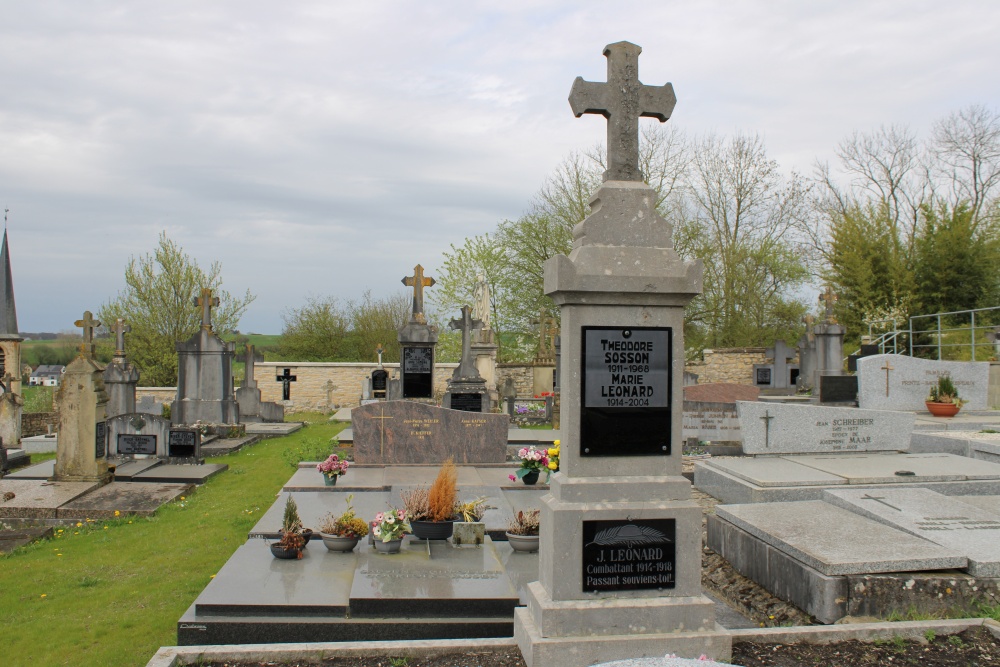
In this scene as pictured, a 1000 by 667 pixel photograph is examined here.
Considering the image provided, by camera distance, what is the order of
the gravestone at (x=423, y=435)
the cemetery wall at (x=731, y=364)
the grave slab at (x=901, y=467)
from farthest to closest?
the cemetery wall at (x=731, y=364) < the gravestone at (x=423, y=435) < the grave slab at (x=901, y=467)

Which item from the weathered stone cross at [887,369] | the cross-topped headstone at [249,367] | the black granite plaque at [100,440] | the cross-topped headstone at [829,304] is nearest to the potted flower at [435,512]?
the black granite plaque at [100,440]

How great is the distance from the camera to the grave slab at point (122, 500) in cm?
898

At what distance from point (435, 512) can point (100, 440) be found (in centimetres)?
653

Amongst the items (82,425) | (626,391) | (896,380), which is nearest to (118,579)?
(82,425)

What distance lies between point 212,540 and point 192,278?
24.9m

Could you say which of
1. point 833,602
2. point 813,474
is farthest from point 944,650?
point 813,474

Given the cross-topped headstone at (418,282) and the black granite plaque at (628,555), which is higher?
the cross-topped headstone at (418,282)

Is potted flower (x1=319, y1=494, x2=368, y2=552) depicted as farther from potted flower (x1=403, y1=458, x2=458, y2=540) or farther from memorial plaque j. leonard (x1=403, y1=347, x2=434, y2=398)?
memorial plaque j. leonard (x1=403, y1=347, x2=434, y2=398)

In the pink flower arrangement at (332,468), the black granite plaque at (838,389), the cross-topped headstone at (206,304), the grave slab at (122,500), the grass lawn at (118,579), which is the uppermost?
the cross-topped headstone at (206,304)

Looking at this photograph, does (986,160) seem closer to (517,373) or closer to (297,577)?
(517,373)

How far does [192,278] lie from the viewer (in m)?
30.5

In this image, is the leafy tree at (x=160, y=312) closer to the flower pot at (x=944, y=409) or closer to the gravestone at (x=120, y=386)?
Answer: the gravestone at (x=120, y=386)

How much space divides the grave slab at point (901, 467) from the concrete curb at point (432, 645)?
10.3 ft

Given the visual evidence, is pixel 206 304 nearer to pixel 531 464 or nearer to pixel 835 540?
pixel 531 464
